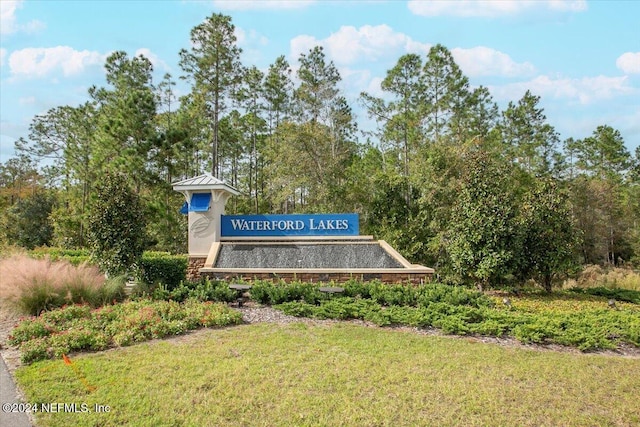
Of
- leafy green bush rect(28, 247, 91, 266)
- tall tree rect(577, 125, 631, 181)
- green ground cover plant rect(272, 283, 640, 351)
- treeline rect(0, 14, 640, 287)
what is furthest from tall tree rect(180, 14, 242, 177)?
tall tree rect(577, 125, 631, 181)

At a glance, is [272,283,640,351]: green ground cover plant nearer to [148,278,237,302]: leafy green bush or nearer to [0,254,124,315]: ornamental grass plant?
[148,278,237,302]: leafy green bush

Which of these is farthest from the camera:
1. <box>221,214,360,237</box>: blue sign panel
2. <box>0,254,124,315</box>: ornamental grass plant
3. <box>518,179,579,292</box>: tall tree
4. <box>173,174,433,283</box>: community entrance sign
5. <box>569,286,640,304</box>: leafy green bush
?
<box>221,214,360,237</box>: blue sign panel

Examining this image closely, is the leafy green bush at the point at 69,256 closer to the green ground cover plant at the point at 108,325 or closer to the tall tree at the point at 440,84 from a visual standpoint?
the green ground cover plant at the point at 108,325

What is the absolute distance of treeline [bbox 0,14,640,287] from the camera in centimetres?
1001

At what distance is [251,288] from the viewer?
8.26m

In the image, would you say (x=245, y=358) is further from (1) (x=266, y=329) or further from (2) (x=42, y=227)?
(2) (x=42, y=227)

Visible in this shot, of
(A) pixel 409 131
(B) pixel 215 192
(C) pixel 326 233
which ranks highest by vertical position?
(A) pixel 409 131

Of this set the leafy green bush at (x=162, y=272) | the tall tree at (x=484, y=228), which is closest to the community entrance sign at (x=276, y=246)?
the leafy green bush at (x=162, y=272)

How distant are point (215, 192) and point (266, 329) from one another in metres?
6.39

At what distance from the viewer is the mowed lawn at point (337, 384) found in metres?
3.53

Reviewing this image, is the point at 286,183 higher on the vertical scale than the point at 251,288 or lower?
higher

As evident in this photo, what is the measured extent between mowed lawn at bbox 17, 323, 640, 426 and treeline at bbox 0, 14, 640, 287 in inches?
200

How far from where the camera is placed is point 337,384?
416 cm

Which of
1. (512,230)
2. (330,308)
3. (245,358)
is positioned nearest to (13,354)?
(245,358)
